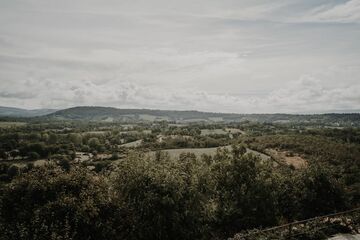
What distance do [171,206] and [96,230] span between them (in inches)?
214

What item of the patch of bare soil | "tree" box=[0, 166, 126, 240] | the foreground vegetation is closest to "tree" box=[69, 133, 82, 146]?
the patch of bare soil

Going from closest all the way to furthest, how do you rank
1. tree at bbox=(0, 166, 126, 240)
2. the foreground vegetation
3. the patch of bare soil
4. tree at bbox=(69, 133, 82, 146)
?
tree at bbox=(0, 166, 126, 240), the foreground vegetation, the patch of bare soil, tree at bbox=(69, 133, 82, 146)

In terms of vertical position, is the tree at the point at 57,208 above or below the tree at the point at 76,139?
Answer: above

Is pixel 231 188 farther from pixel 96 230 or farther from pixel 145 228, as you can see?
pixel 96 230

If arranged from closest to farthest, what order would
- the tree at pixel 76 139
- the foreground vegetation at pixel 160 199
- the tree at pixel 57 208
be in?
the tree at pixel 57 208
the foreground vegetation at pixel 160 199
the tree at pixel 76 139

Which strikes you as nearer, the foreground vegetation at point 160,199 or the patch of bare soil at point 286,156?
the foreground vegetation at point 160,199

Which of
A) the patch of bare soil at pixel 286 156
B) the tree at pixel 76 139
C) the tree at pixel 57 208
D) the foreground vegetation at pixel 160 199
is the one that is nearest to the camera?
the tree at pixel 57 208

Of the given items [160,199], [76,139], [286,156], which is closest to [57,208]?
[160,199]

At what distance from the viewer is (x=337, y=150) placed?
404 ft

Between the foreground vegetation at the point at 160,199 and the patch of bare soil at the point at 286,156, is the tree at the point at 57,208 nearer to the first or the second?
the foreground vegetation at the point at 160,199

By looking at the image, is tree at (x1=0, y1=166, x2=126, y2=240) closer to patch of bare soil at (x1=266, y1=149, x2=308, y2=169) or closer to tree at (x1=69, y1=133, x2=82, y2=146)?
patch of bare soil at (x1=266, y1=149, x2=308, y2=169)

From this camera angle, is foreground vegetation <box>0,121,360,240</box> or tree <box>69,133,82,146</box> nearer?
foreground vegetation <box>0,121,360,240</box>

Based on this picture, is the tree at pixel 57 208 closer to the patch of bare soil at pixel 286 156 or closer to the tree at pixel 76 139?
the patch of bare soil at pixel 286 156

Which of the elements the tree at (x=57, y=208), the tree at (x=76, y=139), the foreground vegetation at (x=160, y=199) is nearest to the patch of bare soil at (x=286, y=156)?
the foreground vegetation at (x=160, y=199)
